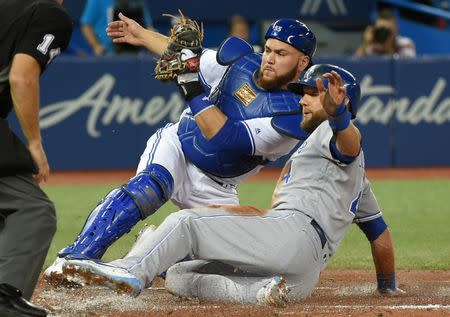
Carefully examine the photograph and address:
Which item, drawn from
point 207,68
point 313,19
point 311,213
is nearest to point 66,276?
point 311,213

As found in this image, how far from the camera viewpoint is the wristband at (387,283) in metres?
6.78

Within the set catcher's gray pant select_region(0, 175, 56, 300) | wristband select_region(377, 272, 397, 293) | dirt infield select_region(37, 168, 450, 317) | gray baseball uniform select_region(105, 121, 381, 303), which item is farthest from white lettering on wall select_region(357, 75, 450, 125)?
catcher's gray pant select_region(0, 175, 56, 300)

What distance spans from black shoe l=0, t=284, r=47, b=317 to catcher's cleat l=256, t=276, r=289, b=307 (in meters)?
1.27

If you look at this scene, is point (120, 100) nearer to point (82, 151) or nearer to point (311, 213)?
point (82, 151)

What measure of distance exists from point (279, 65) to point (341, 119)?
1089mm

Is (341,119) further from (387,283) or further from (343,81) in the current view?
(387,283)

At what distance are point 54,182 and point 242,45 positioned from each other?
7.15 meters

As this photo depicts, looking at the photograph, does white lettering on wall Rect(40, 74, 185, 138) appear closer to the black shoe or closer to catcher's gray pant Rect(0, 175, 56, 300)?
catcher's gray pant Rect(0, 175, 56, 300)

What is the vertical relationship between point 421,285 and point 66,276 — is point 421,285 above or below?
below

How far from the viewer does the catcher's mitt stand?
21.3 feet

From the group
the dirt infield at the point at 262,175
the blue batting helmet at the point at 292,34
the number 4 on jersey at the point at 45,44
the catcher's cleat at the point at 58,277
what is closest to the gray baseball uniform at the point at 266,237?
the catcher's cleat at the point at 58,277

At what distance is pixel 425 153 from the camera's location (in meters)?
14.9

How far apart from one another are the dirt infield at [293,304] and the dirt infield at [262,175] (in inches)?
260

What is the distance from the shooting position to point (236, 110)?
6707 mm
